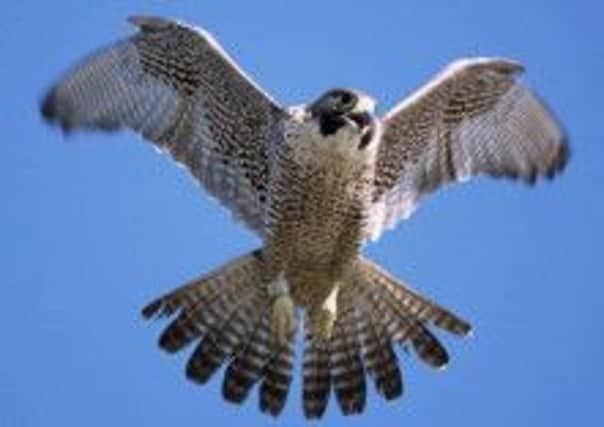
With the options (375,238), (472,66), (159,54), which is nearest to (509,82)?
(472,66)

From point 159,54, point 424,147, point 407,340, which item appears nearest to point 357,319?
point 407,340

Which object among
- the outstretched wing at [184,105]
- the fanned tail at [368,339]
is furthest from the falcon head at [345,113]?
the fanned tail at [368,339]

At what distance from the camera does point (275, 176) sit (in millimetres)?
16797

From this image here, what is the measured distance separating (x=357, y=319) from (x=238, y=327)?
99 centimetres

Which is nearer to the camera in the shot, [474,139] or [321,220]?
[321,220]

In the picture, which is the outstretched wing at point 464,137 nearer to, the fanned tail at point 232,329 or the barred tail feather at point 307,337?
the barred tail feather at point 307,337

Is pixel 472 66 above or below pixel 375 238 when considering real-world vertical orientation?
above

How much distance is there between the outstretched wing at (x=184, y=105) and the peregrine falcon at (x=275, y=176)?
11mm

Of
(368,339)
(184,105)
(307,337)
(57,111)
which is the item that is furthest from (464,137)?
(57,111)

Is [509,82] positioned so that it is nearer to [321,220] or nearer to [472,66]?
[472,66]

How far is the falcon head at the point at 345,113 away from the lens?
16.3 metres

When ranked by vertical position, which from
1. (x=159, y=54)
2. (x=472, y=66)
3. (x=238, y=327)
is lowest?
(x=238, y=327)

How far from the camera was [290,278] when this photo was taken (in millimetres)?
17125

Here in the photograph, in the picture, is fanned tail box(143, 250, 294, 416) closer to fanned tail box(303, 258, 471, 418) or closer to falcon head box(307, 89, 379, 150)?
fanned tail box(303, 258, 471, 418)
